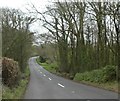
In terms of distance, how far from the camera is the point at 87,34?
1639 inches

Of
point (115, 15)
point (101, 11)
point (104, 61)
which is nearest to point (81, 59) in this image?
point (104, 61)

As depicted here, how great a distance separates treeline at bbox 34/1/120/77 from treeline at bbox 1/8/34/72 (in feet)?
11.3

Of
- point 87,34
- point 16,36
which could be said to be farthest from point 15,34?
point 87,34

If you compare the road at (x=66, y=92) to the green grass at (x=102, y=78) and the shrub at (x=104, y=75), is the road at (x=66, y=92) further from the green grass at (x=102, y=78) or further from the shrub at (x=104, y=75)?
the shrub at (x=104, y=75)

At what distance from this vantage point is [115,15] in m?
24.9

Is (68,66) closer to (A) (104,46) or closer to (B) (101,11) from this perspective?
(A) (104,46)

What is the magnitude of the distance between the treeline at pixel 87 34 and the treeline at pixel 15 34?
11.3ft

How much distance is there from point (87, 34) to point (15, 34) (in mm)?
12183

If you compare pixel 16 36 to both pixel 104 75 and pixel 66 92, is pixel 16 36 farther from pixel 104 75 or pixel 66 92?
pixel 66 92

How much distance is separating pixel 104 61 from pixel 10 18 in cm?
1398

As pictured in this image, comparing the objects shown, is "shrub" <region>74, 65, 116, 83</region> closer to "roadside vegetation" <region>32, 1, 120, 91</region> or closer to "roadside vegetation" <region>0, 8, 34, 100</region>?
"roadside vegetation" <region>32, 1, 120, 91</region>

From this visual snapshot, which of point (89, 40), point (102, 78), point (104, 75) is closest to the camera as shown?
point (102, 78)

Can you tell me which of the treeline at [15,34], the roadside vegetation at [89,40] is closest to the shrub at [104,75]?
the roadside vegetation at [89,40]

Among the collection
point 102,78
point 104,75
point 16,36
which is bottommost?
point 102,78
